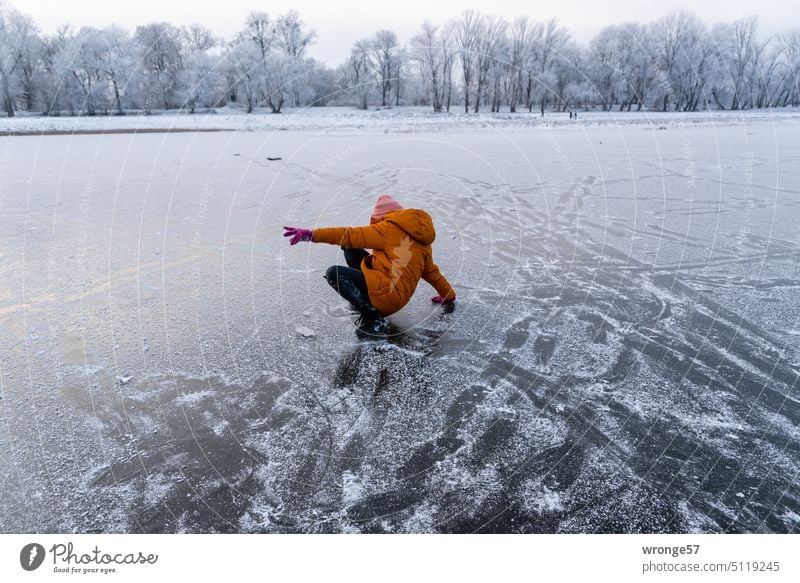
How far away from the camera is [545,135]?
2322 cm

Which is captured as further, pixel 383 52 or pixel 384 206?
pixel 383 52

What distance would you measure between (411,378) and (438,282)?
1.37 m

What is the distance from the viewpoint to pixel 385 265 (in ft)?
15.0

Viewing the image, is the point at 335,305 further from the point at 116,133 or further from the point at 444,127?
the point at 116,133

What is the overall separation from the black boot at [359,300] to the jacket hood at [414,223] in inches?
25.4

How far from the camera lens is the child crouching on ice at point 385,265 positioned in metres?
4.50

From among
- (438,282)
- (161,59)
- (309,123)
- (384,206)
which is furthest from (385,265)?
(161,59)

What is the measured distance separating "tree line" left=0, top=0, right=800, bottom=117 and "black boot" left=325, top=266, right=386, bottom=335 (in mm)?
5348

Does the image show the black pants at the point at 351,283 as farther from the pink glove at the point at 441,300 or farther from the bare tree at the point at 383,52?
the bare tree at the point at 383,52

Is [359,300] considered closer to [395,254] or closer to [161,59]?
[395,254]

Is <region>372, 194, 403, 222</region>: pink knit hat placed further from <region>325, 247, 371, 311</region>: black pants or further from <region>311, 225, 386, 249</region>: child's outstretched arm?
<region>325, 247, 371, 311</region>: black pants
